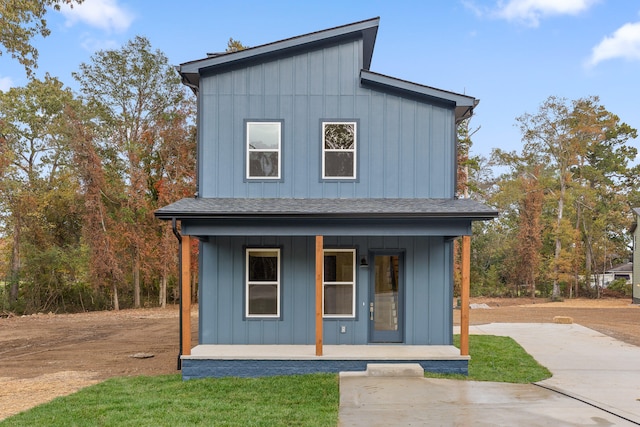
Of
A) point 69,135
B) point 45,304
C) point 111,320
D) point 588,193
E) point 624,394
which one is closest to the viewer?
point 624,394

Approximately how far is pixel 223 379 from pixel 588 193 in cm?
2809

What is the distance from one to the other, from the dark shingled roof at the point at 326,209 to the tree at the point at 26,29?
6003 mm

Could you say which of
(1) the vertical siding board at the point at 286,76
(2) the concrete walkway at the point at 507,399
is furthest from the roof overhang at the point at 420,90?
(2) the concrete walkway at the point at 507,399

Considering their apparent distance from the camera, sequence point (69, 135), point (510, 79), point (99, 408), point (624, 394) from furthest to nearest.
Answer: point (510, 79), point (69, 135), point (624, 394), point (99, 408)

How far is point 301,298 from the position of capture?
35.6 ft

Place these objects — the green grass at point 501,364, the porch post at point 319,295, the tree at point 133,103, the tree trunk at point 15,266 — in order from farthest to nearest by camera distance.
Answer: the tree at point 133,103, the tree trunk at point 15,266, the porch post at point 319,295, the green grass at point 501,364

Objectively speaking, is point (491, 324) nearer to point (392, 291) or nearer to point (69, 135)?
point (392, 291)

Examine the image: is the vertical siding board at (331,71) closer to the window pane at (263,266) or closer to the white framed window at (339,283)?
the white framed window at (339,283)

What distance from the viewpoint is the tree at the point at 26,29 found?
1191 cm

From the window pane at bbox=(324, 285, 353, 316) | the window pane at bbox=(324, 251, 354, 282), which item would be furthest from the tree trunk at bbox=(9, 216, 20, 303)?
the window pane at bbox=(324, 285, 353, 316)

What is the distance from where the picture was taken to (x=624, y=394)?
8016 millimetres

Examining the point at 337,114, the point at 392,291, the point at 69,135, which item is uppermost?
the point at 69,135

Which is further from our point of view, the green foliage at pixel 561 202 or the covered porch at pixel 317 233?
the green foliage at pixel 561 202

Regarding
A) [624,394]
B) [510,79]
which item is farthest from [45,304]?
[510,79]
